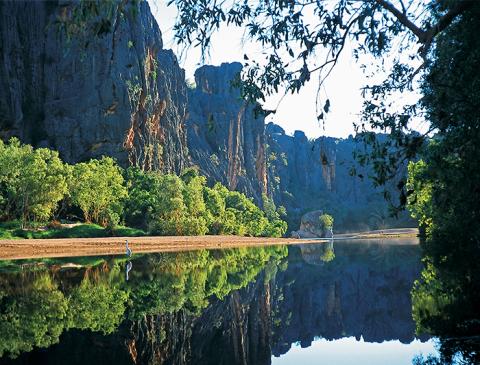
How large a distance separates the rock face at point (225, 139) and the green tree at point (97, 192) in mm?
59527

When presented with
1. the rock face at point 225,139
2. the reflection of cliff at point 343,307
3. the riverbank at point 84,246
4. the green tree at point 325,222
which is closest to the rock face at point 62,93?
the riverbank at point 84,246

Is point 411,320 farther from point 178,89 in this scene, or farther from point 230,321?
point 178,89

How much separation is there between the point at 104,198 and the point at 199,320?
55.5 meters

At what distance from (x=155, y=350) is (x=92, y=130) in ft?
254

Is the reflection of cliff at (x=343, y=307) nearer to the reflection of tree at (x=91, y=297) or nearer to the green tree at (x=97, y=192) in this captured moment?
the reflection of tree at (x=91, y=297)

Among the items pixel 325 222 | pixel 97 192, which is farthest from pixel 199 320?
pixel 325 222

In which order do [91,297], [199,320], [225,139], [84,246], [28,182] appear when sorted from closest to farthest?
[199,320]
[91,297]
[84,246]
[28,182]
[225,139]

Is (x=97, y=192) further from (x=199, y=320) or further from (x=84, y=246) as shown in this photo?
(x=199, y=320)

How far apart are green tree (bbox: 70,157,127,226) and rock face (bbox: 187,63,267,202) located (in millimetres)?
59527

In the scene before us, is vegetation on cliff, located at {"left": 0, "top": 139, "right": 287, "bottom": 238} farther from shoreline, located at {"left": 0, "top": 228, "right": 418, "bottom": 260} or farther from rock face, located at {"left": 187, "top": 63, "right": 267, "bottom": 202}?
rock face, located at {"left": 187, "top": 63, "right": 267, "bottom": 202}

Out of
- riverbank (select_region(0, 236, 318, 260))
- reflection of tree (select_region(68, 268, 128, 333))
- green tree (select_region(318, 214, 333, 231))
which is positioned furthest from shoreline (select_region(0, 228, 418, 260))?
green tree (select_region(318, 214, 333, 231))

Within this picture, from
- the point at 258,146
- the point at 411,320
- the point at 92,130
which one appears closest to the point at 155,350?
the point at 411,320

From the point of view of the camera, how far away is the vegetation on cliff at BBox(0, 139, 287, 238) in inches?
2156

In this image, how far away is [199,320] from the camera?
15094 mm
